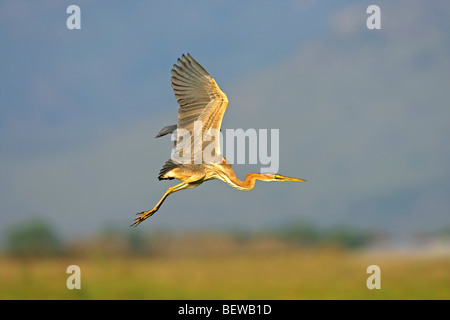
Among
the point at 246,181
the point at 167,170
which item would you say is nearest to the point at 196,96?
the point at 167,170

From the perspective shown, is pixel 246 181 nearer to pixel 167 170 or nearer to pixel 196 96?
pixel 167 170

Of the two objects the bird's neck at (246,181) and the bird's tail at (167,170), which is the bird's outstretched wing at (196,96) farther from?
the bird's neck at (246,181)

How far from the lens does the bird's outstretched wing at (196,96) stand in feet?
20.9

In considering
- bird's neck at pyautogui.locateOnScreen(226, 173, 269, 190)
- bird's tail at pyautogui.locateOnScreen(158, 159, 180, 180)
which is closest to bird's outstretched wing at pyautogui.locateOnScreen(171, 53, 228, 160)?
bird's tail at pyautogui.locateOnScreen(158, 159, 180, 180)

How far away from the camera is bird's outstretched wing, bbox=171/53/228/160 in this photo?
6367 millimetres

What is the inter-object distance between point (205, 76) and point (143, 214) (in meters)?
1.40

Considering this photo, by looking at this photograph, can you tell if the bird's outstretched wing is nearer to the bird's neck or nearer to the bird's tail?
the bird's tail

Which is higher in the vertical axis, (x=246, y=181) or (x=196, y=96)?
(x=196, y=96)

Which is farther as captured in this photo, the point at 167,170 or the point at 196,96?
the point at 167,170

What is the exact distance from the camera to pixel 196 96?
6.39 m
